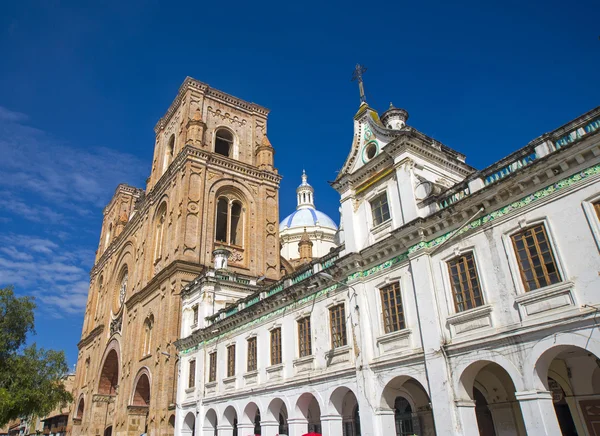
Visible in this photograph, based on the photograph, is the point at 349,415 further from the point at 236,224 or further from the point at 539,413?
the point at 236,224

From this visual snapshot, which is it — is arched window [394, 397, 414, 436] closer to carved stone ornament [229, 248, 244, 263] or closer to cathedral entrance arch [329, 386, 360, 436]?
cathedral entrance arch [329, 386, 360, 436]

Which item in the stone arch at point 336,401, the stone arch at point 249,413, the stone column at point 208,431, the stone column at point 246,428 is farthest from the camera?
the stone column at point 208,431

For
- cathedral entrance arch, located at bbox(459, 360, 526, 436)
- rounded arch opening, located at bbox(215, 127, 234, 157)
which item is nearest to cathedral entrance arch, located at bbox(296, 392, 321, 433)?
cathedral entrance arch, located at bbox(459, 360, 526, 436)

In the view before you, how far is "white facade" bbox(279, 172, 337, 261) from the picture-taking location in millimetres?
61281

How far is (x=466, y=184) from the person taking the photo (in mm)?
14469

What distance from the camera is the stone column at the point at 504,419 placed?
1423 cm

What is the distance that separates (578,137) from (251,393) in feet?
53.7

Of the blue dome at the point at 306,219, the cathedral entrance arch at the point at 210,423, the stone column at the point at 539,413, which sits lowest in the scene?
the stone column at the point at 539,413

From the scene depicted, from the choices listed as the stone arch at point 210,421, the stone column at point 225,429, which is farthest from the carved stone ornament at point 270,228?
the stone column at point 225,429

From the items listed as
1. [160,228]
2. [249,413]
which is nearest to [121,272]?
[160,228]

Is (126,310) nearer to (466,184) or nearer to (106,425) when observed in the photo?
(106,425)

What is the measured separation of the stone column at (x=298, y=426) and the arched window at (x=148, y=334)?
18680mm

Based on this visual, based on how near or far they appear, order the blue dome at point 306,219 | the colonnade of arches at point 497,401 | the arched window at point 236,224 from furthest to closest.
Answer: the blue dome at point 306,219, the arched window at point 236,224, the colonnade of arches at point 497,401

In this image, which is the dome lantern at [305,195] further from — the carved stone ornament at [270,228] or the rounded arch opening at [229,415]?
the rounded arch opening at [229,415]
